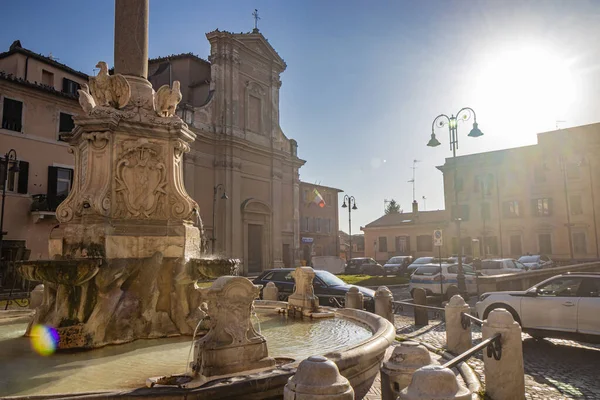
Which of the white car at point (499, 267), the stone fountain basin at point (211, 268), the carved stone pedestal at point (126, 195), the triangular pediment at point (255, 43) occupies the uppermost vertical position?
the triangular pediment at point (255, 43)

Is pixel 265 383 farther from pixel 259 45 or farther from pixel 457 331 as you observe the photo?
pixel 259 45

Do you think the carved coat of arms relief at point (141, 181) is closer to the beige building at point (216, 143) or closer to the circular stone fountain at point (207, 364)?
the circular stone fountain at point (207, 364)

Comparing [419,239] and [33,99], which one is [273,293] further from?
[419,239]

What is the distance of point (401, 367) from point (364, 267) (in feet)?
120

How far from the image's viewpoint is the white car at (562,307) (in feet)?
30.2

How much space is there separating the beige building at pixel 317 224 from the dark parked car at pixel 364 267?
7.57 metres

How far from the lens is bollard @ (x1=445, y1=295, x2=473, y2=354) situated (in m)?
8.58

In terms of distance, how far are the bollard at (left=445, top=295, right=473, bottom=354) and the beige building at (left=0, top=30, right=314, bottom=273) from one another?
23.3 metres

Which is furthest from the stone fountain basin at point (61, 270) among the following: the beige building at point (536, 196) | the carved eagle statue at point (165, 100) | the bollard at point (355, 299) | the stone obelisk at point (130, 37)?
the beige building at point (536, 196)

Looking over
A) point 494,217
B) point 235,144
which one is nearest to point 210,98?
point 235,144

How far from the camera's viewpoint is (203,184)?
32.4 meters

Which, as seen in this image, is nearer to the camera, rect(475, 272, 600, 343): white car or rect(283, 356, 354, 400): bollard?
rect(283, 356, 354, 400): bollard

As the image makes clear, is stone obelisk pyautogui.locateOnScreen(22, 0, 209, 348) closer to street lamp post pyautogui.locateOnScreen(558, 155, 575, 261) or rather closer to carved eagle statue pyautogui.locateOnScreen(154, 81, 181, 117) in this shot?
carved eagle statue pyautogui.locateOnScreen(154, 81, 181, 117)

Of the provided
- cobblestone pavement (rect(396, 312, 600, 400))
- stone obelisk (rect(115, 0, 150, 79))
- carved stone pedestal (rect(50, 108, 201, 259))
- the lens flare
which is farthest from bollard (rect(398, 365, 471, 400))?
stone obelisk (rect(115, 0, 150, 79))
